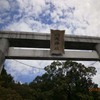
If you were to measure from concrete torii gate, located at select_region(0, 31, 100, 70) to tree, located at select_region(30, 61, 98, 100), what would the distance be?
476 inches

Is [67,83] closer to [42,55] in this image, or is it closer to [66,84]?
[66,84]

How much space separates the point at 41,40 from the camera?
920cm

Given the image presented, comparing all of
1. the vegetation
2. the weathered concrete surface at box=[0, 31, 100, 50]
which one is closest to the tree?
the vegetation

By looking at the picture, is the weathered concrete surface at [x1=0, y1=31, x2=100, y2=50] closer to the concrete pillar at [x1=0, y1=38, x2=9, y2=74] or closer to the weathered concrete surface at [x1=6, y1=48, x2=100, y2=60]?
the concrete pillar at [x1=0, y1=38, x2=9, y2=74]

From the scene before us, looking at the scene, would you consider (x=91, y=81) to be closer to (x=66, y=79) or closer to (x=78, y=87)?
(x=78, y=87)

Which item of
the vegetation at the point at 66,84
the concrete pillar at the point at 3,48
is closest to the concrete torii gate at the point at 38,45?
the concrete pillar at the point at 3,48

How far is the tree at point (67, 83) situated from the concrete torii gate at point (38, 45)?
12.1 m

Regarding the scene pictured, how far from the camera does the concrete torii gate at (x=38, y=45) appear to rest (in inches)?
354

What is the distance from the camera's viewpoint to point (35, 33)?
9.33 meters

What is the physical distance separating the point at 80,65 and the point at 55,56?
14157 millimetres

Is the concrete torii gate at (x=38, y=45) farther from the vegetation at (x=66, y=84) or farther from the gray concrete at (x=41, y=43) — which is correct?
the vegetation at (x=66, y=84)

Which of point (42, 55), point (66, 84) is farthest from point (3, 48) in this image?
point (66, 84)

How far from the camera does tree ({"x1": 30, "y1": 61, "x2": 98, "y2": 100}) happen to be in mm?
21344

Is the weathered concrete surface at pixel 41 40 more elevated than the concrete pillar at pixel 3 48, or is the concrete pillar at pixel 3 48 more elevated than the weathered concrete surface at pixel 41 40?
the weathered concrete surface at pixel 41 40
